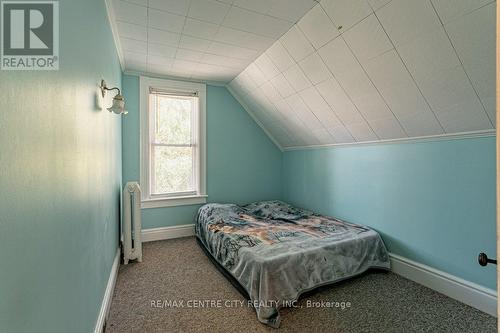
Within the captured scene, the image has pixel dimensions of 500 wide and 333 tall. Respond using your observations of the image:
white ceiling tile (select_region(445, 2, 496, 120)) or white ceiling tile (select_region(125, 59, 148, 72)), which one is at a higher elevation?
white ceiling tile (select_region(125, 59, 148, 72))

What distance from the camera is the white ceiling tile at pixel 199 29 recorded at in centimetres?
215

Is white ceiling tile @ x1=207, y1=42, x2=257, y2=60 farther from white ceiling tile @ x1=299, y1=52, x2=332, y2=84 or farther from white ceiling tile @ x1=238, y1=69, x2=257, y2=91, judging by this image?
white ceiling tile @ x1=299, y1=52, x2=332, y2=84

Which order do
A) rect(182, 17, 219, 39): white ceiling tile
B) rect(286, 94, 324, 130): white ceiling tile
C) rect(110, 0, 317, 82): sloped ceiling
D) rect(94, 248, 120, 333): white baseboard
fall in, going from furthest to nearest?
rect(286, 94, 324, 130): white ceiling tile
rect(182, 17, 219, 39): white ceiling tile
rect(110, 0, 317, 82): sloped ceiling
rect(94, 248, 120, 333): white baseboard

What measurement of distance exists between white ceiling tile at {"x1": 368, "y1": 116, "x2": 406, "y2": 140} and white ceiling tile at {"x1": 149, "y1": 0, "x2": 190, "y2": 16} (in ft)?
6.65

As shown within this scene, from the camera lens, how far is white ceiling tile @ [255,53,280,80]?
2.75 m

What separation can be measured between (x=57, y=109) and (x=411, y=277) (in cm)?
298

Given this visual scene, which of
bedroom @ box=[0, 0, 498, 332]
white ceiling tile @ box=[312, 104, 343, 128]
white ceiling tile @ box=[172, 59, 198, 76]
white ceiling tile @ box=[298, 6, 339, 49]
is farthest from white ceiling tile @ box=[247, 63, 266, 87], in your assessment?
white ceiling tile @ box=[298, 6, 339, 49]

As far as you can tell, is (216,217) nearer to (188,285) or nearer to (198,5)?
(188,285)

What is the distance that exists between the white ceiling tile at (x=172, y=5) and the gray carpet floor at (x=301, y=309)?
2.41 m

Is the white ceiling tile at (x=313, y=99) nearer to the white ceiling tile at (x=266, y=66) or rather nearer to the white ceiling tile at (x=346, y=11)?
the white ceiling tile at (x=266, y=66)

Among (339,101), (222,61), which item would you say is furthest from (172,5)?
(339,101)

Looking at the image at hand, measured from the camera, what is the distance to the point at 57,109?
0.85 meters

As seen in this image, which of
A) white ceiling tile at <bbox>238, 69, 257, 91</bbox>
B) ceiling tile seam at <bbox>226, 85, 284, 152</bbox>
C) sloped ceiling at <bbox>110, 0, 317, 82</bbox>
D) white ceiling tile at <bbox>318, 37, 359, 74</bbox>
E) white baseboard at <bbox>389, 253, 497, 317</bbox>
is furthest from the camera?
ceiling tile seam at <bbox>226, 85, 284, 152</bbox>

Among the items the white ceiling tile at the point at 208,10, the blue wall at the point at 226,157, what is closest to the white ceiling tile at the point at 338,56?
the white ceiling tile at the point at 208,10
